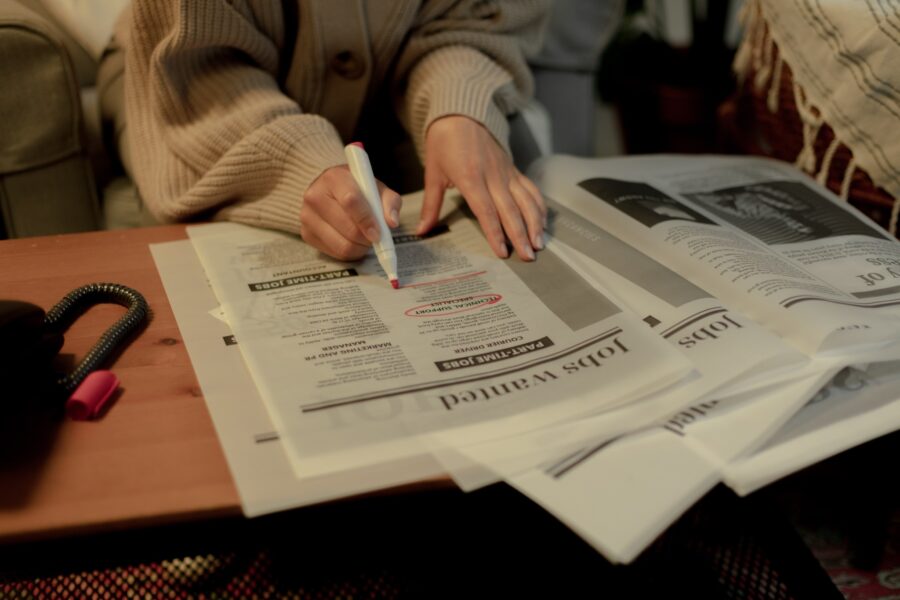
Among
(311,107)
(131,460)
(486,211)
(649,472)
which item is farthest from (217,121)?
(649,472)

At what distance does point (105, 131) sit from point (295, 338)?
22.3 inches

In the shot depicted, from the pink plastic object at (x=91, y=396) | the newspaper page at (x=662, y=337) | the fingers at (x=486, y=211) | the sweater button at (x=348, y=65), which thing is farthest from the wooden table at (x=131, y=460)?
the sweater button at (x=348, y=65)

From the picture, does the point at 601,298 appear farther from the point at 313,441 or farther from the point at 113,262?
the point at 113,262

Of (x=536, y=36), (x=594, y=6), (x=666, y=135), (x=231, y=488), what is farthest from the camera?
(x=666, y=135)

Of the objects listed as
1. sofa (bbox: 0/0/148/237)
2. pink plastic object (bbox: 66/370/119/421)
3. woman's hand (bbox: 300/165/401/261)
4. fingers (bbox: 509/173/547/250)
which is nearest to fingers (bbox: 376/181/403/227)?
woman's hand (bbox: 300/165/401/261)

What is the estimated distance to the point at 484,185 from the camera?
62cm

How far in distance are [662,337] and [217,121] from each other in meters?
0.41

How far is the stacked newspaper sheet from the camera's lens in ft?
1.20

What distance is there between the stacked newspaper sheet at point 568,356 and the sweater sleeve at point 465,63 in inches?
5.3

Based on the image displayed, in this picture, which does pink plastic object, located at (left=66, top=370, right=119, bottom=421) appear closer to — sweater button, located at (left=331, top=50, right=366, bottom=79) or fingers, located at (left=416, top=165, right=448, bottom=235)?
fingers, located at (left=416, top=165, right=448, bottom=235)

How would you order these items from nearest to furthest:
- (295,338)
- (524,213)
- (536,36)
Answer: (295,338)
(524,213)
(536,36)

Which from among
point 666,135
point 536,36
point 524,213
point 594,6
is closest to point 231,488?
point 524,213

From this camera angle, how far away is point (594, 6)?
1.13m

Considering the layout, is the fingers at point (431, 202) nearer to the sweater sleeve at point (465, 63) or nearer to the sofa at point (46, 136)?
the sweater sleeve at point (465, 63)
